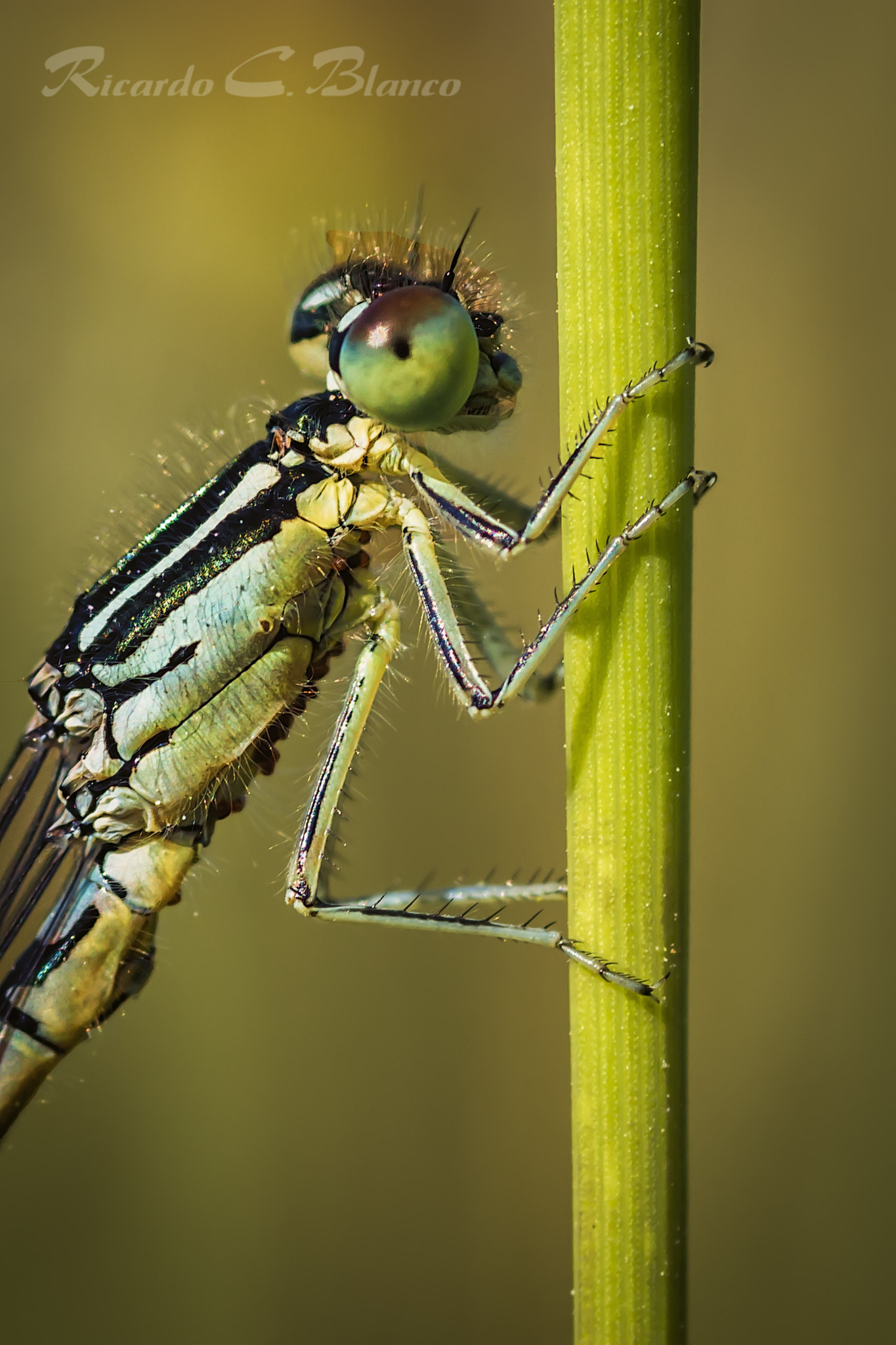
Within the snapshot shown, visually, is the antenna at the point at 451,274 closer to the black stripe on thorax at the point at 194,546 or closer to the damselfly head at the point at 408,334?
the damselfly head at the point at 408,334

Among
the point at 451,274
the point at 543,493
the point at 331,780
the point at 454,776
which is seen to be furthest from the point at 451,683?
the point at 454,776

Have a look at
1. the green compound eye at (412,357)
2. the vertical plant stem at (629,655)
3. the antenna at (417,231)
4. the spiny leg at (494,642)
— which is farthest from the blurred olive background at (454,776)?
the vertical plant stem at (629,655)

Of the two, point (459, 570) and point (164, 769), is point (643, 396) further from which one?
point (164, 769)

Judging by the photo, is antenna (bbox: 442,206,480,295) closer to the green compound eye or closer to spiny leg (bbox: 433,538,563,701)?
the green compound eye

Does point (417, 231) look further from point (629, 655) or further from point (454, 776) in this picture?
point (454, 776)

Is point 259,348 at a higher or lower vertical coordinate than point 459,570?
higher

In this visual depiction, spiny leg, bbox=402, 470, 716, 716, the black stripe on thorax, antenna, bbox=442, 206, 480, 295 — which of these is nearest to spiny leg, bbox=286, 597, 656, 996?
spiny leg, bbox=402, 470, 716, 716

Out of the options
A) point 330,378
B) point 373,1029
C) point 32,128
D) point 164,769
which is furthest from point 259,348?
point 373,1029

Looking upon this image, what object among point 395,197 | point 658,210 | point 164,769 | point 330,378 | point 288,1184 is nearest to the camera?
point 658,210
